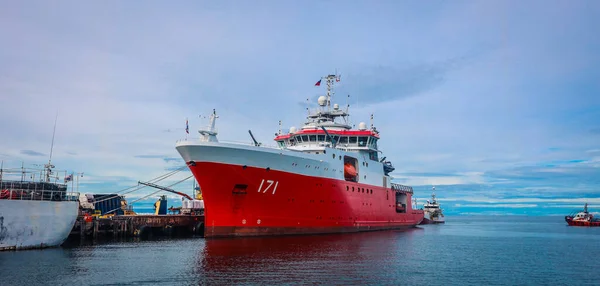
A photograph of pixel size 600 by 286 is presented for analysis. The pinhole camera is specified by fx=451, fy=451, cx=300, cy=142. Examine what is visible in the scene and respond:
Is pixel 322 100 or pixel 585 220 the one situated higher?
pixel 322 100

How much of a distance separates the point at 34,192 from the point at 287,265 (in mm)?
16366

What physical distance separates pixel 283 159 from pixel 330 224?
26.4 feet

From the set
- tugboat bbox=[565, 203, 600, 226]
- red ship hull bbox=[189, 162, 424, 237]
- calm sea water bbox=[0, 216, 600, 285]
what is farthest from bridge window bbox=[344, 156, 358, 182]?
tugboat bbox=[565, 203, 600, 226]

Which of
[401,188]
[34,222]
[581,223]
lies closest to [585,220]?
[581,223]

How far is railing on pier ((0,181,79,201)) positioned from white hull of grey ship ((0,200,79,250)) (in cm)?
60

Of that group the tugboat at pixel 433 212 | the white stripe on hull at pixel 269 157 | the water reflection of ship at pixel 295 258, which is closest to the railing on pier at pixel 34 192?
the white stripe on hull at pixel 269 157

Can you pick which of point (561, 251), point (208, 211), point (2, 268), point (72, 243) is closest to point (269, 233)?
point (208, 211)

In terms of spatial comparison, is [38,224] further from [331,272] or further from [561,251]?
[561,251]

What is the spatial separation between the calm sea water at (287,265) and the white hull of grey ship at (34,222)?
923 mm

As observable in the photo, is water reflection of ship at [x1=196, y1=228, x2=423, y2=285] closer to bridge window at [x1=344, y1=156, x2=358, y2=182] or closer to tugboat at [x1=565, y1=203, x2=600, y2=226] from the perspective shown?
bridge window at [x1=344, y1=156, x2=358, y2=182]

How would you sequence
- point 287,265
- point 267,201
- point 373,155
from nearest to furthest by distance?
point 287,265
point 267,201
point 373,155

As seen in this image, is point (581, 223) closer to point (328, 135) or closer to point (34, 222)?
point (328, 135)

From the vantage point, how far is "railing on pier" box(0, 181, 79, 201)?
1038 inches

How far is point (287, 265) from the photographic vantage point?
22.4 metres
